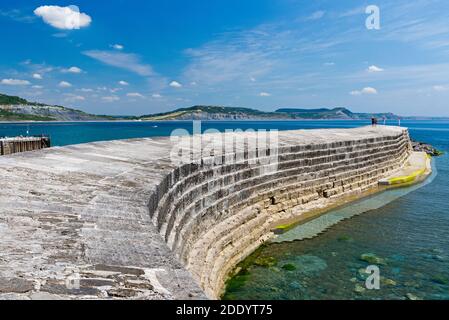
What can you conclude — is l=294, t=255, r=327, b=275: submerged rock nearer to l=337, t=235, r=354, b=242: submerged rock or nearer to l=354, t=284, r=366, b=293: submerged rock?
l=354, t=284, r=366, b=293: submerged rock

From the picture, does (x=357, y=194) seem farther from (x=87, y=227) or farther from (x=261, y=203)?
(x=87, y=227)

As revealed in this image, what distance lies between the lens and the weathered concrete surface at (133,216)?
2.90 metres

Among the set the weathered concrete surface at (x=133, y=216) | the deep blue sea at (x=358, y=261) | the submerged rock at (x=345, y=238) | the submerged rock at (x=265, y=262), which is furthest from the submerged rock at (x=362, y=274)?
the weathered concrete surface at (x=133, y=216)

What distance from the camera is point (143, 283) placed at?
9.45 feet

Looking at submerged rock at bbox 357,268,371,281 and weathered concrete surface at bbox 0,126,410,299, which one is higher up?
weathered concrete surface at bbox 0,126,410,299

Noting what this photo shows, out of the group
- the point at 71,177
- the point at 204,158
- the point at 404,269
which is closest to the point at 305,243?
the point at 404,269

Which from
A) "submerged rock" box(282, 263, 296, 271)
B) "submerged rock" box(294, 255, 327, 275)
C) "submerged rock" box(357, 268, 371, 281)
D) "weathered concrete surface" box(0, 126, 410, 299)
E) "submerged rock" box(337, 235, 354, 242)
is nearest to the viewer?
"weathered concrete surface" box(0, 126, 410, 299)

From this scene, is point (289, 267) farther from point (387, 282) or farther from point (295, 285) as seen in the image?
point (387, 282)

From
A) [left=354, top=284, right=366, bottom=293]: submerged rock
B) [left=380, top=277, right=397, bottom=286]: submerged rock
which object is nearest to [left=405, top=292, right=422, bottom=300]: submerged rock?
[left=380, top=277, right=397, bottom=286]: submerged rock

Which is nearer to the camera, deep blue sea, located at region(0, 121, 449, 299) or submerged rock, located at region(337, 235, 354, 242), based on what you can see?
deep blue sea, located at region(0, 121, 449, 299)

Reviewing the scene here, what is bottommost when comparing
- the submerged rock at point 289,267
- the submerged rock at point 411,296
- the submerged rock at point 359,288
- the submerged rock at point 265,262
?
the submerged rock at point 411,296

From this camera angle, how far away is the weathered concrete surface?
9.52 ft

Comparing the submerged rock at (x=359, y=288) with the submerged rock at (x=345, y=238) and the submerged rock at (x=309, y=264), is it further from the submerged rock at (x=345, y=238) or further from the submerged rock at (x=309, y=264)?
the submerged rock at (x=345, y=238)

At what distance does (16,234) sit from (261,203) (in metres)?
9.66
